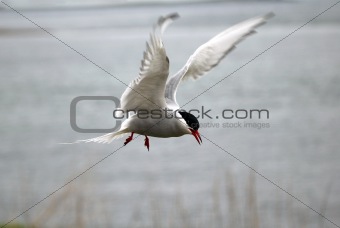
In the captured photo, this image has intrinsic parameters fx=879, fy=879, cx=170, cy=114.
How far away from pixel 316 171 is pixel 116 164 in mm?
3298

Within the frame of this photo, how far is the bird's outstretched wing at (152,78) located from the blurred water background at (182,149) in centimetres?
84

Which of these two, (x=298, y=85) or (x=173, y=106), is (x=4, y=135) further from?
(x=173, y=106)

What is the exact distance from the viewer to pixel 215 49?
725 cm

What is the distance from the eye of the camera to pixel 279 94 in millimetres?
19953

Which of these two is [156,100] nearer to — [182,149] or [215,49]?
[215,49]

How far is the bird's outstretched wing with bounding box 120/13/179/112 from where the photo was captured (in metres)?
5.58

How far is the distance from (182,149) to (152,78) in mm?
8804

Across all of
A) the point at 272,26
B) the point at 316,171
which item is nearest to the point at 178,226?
the point at 316,171

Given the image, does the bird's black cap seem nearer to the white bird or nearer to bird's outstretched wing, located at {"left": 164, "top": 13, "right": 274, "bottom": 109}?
the white bird

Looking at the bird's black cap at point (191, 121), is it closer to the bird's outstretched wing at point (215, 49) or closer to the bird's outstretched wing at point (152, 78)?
the bird's outstretched wing at point (152, 78)

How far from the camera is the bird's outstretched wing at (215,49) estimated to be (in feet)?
23.0

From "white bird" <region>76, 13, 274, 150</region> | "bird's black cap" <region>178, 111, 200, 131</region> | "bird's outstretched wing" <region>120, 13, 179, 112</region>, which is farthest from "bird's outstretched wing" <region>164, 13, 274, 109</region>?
"bird's black cap" <region>178, 111, 200, 131</region>

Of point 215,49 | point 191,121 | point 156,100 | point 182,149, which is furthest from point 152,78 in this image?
point 182,149

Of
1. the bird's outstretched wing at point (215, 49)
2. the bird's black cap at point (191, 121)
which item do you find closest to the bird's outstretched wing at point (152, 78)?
the bird's black cap at point (191, 121)
